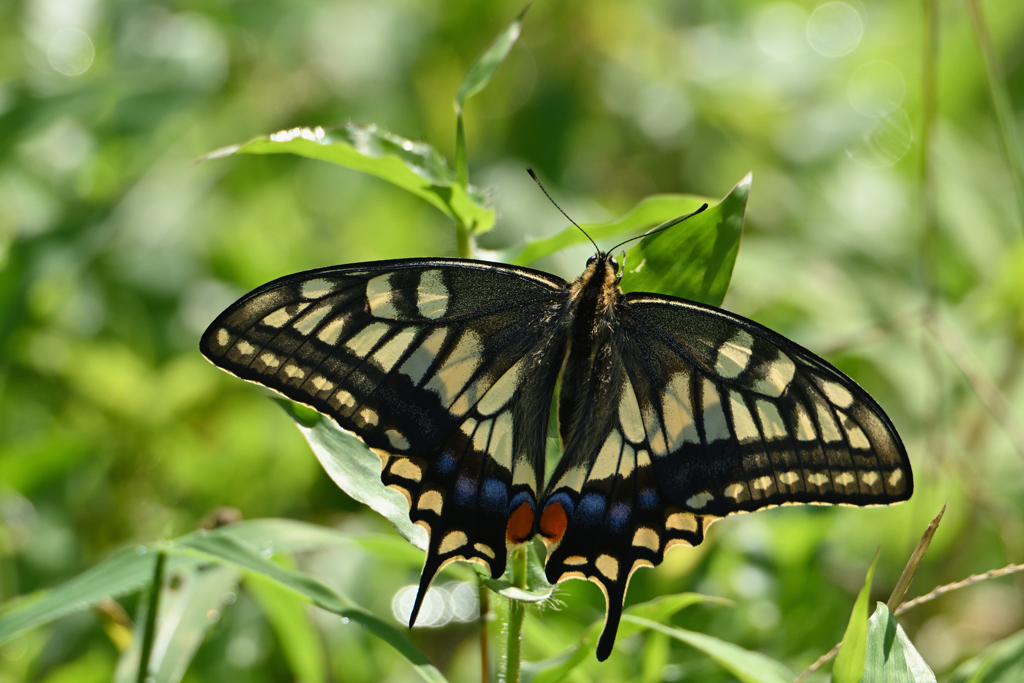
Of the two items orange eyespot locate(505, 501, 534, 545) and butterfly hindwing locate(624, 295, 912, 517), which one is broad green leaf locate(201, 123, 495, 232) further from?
orange eyespot locate(505, 501, 534, 545)

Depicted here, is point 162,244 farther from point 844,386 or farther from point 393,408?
point 844,386

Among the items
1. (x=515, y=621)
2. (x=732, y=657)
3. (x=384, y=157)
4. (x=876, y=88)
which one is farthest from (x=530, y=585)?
(x=876, y=88)

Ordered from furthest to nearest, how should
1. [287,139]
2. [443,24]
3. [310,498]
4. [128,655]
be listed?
1. [443,24]
2. [310,498]
3. [128,655]
4. [287,139]

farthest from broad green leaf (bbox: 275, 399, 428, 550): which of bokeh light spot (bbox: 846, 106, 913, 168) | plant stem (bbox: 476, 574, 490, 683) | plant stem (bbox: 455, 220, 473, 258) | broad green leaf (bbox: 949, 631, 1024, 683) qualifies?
bokeh light spot (bbox: 846, 106, 913, 168)

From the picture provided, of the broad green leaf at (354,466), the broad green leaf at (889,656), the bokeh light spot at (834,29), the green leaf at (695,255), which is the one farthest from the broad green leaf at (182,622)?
the bokeh light spot at (834,29)

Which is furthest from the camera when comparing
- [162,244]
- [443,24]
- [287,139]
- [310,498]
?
[443,24]

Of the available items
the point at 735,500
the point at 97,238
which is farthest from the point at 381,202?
the point at 735,500
